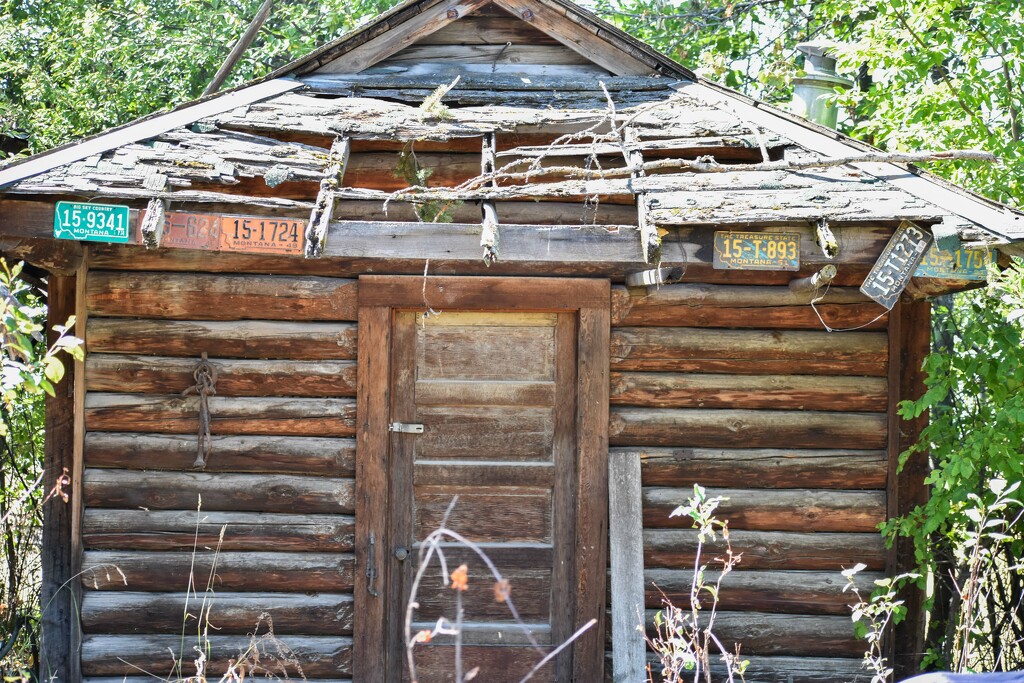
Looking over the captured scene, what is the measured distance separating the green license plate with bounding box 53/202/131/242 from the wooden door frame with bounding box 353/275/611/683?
1.38 meters

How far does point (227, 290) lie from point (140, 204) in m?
0.92

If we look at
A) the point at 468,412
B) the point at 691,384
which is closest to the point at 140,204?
the point at 468,412

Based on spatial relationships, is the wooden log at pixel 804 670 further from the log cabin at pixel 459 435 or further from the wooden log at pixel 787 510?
the wooden log at pixel 787 510

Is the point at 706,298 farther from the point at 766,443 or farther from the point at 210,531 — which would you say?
the point at 210,531

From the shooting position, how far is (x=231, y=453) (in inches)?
213

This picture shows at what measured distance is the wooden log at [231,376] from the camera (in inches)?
211

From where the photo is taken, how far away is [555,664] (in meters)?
5.46

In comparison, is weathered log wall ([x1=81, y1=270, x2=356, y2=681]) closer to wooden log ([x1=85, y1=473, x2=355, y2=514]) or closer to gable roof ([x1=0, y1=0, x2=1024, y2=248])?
wooden log ([x1=85, y1=473, x2=355, y2=514])

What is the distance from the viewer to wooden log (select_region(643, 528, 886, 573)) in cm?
546

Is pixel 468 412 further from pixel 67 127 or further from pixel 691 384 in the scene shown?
pixel 67 127

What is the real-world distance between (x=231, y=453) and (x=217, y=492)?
232 mm

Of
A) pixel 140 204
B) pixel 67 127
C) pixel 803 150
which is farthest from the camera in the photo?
pixel 67 127

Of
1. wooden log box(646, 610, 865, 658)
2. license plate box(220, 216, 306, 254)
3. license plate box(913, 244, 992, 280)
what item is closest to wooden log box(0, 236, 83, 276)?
license plate box(220, 216, 306, 254)

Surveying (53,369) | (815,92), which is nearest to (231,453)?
(53,369)
